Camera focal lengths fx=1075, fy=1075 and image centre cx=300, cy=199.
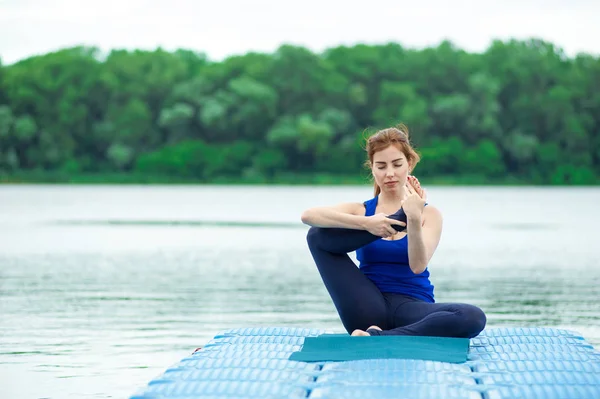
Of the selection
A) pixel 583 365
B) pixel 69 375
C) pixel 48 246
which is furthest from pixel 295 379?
pixel 48 246

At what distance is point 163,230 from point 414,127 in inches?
2011

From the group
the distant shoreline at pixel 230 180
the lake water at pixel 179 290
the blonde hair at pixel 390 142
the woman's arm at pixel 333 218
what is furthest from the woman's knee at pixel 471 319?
the distant shoreline at pixel 230 180

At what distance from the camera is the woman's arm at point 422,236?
5.02 m

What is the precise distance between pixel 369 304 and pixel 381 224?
43 cm

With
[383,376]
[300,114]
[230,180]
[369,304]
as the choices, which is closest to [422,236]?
[369,304]

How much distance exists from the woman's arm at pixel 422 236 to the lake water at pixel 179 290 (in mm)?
1619

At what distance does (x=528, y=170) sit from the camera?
67500mm

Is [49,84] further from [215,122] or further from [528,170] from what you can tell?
[528,170]

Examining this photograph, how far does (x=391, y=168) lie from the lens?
17.3 feet

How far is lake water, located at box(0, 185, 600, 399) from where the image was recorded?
257 inches

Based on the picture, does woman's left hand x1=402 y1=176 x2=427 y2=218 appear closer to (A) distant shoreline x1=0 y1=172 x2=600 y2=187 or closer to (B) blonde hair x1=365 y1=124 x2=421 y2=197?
(B) blonde hair x1=365 y1=124 x2=421 y2=197

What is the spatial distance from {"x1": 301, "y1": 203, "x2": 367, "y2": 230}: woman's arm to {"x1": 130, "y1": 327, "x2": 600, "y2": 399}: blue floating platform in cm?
60

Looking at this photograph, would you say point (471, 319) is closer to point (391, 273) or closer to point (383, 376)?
point (391, 273)

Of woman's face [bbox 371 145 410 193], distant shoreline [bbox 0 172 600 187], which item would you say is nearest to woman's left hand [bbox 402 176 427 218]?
woman's face [bbox 371 145 410 193]
